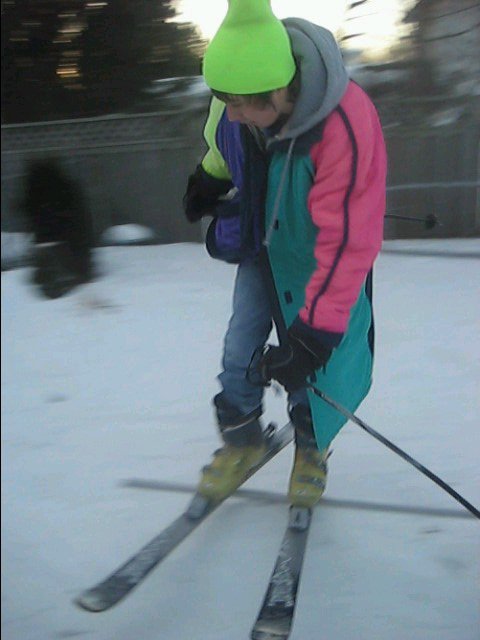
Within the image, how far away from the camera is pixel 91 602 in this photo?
83cm

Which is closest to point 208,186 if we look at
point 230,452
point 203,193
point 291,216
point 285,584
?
point 203,193

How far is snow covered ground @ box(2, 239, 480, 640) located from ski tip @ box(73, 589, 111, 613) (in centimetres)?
1

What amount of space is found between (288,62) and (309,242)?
26 centimetres

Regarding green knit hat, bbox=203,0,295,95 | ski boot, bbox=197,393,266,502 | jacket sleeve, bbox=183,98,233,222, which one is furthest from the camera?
ski boot, bbox=197,393,266,502

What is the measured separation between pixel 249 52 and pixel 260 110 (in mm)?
77

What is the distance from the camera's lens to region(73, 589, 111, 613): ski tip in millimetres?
821

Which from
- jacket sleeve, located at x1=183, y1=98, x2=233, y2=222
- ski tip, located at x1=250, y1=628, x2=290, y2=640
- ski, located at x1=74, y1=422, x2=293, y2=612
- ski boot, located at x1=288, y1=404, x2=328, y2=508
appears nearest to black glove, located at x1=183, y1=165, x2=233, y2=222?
jacket sleeve, located at x1=183, y1=98, x2=233, y2=222

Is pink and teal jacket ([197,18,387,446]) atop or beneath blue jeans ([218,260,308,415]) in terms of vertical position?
atop

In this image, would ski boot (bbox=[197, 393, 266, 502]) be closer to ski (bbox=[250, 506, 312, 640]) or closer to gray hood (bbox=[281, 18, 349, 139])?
A: ski (bbox=[250, 506, 312, 640])

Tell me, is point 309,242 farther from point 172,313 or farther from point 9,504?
point 172,313

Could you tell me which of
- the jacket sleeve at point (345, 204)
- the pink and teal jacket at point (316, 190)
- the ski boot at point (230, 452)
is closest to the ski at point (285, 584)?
the ski boot at point (230, 452)

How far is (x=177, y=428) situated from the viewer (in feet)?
4.23

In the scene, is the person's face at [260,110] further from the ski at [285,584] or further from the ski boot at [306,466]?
the ski at [285,584]

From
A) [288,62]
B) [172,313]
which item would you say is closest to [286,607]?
[288,62]
